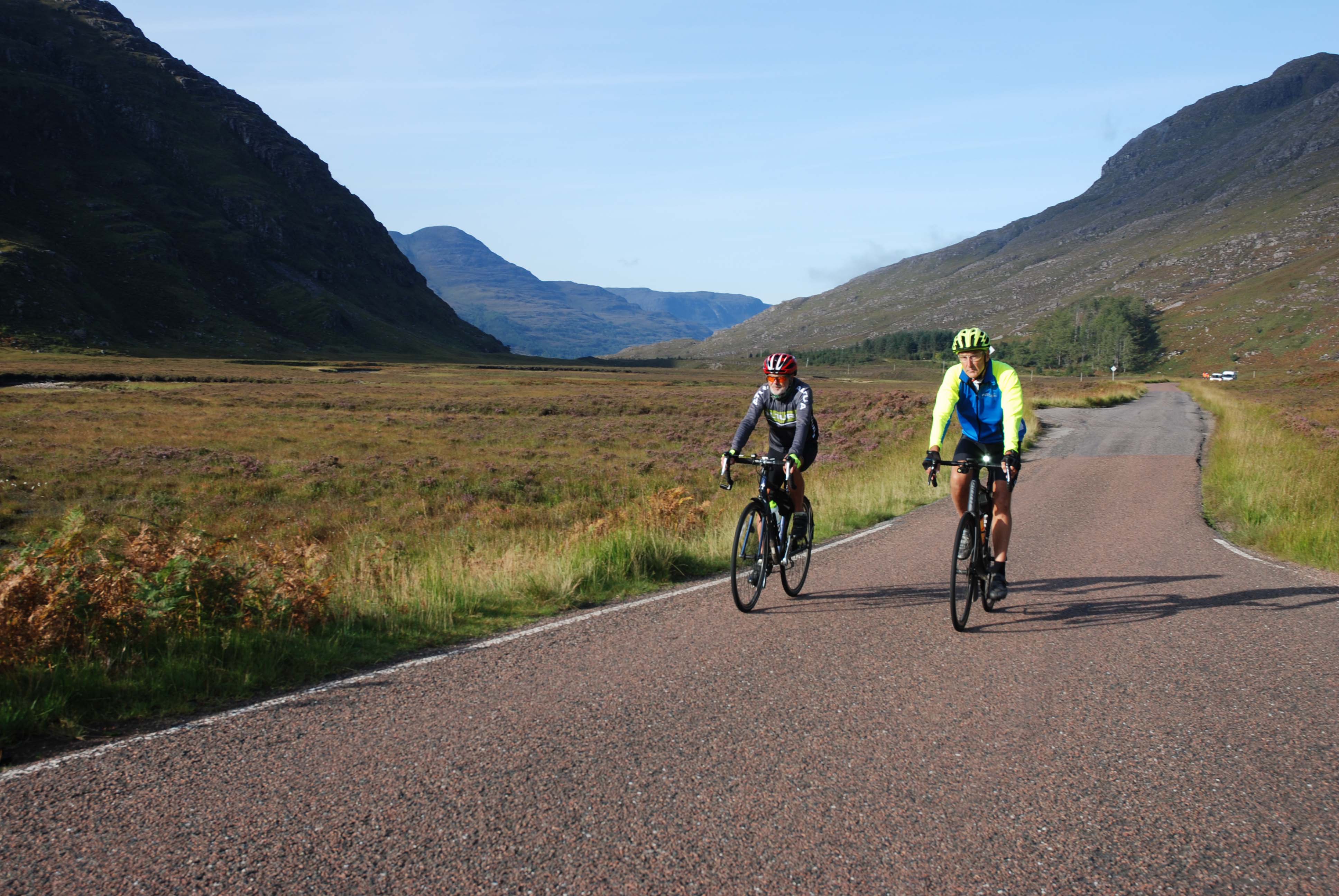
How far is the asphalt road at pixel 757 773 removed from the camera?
3.18m

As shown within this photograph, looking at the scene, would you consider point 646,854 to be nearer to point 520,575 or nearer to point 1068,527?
point 520,575

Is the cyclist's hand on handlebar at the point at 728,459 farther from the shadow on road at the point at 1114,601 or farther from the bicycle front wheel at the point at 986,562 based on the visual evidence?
the shadow on road at the point at 1114,601

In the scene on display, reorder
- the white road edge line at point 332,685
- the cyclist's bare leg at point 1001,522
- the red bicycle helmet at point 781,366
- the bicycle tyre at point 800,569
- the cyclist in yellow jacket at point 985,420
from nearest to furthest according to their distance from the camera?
the white road edge line at point 332,685
the cyclist in yellow jacket at point 985,420
the cyclist's bare leg at point 1001,522
the red bicycle helmet at point 781,366
the bicycle tyre at point 800,569

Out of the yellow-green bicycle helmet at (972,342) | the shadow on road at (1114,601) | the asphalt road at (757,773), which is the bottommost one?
the shadow on road at (1114,601)

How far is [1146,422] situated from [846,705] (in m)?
32.6

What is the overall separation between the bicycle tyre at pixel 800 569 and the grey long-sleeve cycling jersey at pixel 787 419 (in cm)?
64

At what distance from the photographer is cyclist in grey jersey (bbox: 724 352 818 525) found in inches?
297

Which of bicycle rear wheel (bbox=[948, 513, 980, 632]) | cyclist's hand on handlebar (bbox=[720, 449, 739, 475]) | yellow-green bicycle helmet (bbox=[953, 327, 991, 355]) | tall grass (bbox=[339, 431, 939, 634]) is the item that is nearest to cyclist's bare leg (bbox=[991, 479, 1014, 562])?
bicycle rear wheel (bbox=[948, 513, 980, 632])

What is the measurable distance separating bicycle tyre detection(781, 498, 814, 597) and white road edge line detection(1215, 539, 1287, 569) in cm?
551

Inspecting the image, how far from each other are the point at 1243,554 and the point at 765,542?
22.2 ft

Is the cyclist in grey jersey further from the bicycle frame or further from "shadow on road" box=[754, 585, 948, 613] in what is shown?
"shadow on road" box=[754, 585, 948, 613]

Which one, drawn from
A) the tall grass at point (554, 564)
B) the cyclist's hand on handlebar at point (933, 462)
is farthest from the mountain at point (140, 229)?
the cyclist's hand on handlebar at point (933, 462)

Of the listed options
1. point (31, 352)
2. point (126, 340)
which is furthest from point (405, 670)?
point (126, 340)

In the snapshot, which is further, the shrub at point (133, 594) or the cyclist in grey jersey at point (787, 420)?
the cyclist in grey jersey at point (787, 420)
